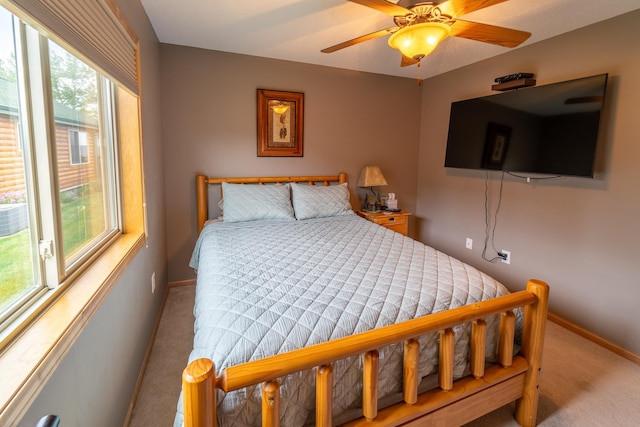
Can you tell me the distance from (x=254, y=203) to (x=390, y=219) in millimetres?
1505

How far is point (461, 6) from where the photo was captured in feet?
5.08

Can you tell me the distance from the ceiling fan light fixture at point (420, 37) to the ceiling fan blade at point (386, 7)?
3.1 inches

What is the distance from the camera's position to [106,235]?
5.87 ft

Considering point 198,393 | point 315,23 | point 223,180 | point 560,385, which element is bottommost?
point 560,385

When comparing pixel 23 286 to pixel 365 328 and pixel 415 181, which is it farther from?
pixel 415 181

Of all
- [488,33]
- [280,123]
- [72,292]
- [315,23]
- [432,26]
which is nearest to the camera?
[72,292]

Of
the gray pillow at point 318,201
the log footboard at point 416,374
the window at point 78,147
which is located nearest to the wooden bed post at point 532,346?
the log footboard at point 416,374

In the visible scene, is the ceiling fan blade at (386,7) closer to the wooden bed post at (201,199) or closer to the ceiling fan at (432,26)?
the ceiling fan at (432,26)

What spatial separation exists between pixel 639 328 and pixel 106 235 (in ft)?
11.0

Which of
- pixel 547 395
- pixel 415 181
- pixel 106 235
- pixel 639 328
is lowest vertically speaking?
pixel 547 395

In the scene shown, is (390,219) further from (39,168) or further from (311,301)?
(39,168)

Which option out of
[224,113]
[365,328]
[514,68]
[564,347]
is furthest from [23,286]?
[514,68]

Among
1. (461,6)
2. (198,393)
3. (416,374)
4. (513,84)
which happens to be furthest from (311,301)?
(513,84)

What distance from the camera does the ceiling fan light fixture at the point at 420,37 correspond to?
5.38ft
